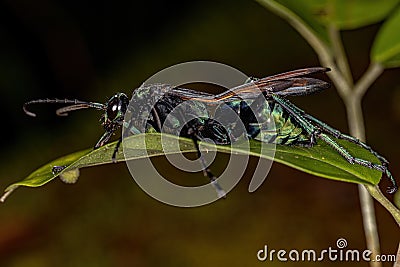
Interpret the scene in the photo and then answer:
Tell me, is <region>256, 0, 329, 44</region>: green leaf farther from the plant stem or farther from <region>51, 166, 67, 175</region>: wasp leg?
<region>51, 166, 67, 175</region>: wasp leg

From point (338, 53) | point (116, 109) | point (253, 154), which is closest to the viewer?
point (253, 154)

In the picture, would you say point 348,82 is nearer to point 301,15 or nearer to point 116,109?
point 301,15

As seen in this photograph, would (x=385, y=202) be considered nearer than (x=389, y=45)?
Yes

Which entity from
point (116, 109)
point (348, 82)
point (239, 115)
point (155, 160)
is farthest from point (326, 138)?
point (155, 160)

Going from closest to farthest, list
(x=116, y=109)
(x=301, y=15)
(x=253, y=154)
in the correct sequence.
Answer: (x=253, y=154), (x=116, y=109), (x=301, y=15)

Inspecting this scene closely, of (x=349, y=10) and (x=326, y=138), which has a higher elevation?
(x=349, y=10)
